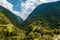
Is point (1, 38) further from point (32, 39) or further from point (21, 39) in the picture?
point (32, 39)

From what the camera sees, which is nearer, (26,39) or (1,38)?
(26,39)

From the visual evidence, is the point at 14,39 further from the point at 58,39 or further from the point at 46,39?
the point at 58,39

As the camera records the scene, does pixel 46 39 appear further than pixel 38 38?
No

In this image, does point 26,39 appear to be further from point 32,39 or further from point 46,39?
point 46,39

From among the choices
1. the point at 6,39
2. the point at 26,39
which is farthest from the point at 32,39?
the point at 6,39

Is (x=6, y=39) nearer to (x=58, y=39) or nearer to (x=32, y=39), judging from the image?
(x=32, y=39)

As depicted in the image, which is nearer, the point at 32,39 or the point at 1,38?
the point at 32,39

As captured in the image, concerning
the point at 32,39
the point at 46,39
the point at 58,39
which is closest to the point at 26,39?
the point at 32,39
